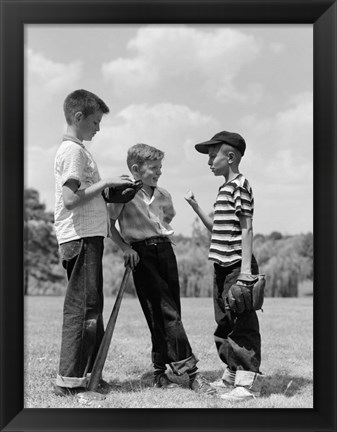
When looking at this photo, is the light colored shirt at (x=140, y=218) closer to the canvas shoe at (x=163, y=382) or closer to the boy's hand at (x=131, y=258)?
the boy's hand at (x=131, y=258)

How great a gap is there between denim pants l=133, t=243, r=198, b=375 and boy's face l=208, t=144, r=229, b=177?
634mm

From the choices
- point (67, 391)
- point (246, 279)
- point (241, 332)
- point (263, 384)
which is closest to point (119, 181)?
point (246, 279)

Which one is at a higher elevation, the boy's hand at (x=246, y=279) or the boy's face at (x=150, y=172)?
the boy's face at (x=150, y=172)

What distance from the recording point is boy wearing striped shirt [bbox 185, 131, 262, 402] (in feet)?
14.2

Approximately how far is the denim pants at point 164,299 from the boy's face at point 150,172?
1.53 ft

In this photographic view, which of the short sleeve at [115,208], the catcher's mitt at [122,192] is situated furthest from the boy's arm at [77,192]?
the short sleeve at [115,208]

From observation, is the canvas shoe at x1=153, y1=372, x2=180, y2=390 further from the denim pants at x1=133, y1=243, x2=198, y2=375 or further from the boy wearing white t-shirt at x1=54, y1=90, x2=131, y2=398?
the boy wearing white t-shirt at x1=54, y1=90, x2=131, y2=398

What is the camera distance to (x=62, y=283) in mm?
13719

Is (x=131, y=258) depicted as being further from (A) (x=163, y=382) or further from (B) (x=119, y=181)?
(A) (x=163, y=382)

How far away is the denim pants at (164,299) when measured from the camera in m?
4.55
